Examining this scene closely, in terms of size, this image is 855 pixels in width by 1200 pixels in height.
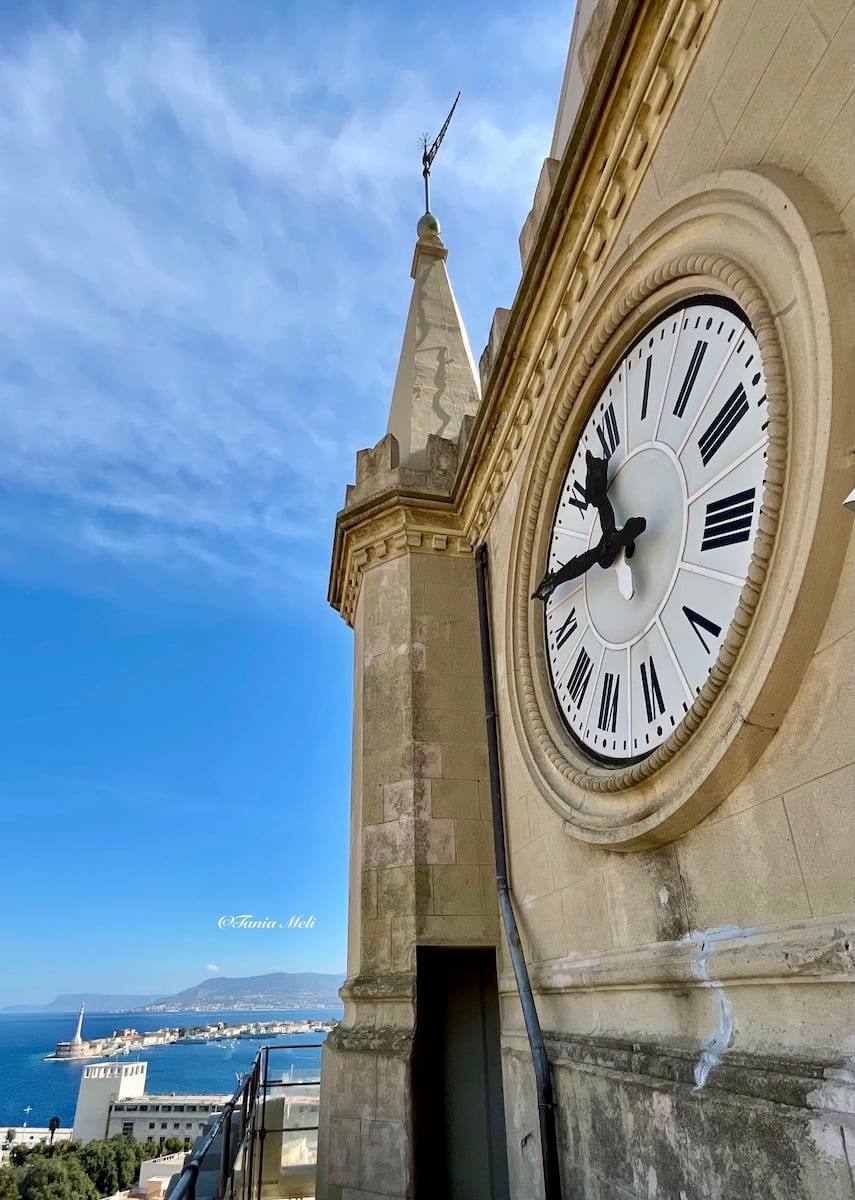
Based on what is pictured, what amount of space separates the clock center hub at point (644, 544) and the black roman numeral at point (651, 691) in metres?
0.18

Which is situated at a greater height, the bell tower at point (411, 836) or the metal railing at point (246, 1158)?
the bell tower at point (411, 836)

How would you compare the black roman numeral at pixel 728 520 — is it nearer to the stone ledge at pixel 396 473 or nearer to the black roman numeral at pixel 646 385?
the black roman numeral at pixel 646 385

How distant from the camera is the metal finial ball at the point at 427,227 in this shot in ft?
28.3

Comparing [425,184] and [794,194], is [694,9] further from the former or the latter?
[425,184]

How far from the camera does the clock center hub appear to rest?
298 cm

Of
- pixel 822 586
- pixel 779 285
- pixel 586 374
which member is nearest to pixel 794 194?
pixel 779 285

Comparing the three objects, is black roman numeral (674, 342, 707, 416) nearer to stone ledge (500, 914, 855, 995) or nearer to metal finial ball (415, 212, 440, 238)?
stone ledge (500, 914, 855, 995)

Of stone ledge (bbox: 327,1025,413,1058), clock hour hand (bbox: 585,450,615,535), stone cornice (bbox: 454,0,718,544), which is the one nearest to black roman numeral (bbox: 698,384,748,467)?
clock hour hand (bbox: 585,450,615,535)

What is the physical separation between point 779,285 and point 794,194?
250 millimetres

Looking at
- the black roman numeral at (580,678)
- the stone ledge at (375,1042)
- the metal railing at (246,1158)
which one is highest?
the black roman numeral at (580,678)

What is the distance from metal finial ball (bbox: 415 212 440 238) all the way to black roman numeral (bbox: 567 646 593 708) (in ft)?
22.3

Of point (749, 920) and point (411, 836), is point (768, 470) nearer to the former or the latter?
point (749, 920)

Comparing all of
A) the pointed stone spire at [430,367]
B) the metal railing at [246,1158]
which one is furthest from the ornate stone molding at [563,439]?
the pointed stone spire at [430,367]

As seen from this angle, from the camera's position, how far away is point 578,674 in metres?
3.81
